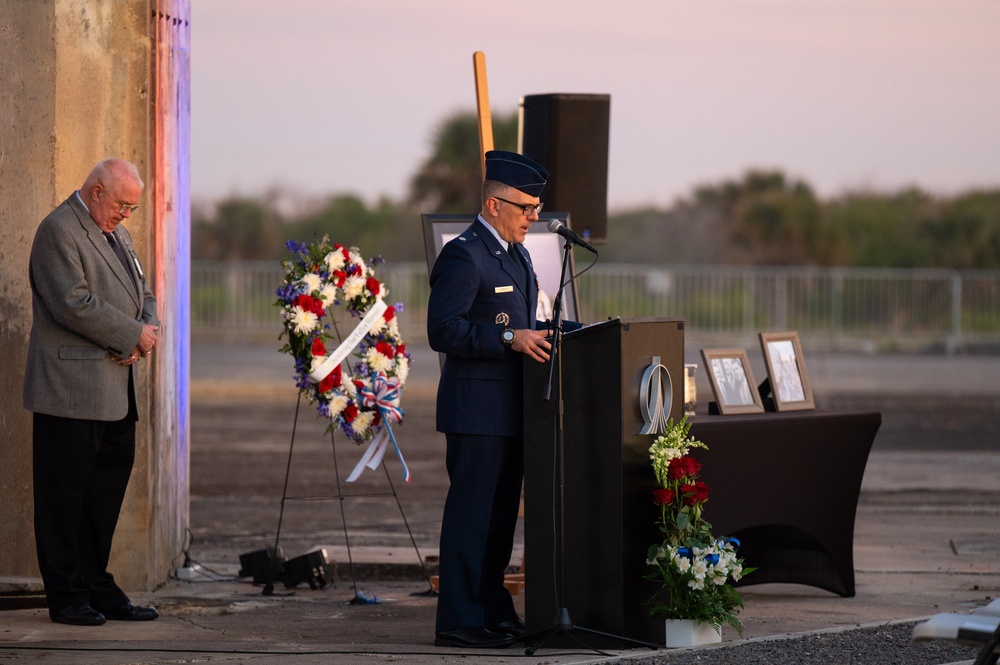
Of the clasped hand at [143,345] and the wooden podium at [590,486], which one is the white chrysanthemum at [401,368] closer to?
the clasped hand at [143,345]

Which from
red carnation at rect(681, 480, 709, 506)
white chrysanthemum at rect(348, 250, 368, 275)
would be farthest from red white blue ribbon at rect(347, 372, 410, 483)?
red carnation at rect(681, 480, 709, 506)

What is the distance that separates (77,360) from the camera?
664 cm

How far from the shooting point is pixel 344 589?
8156 mm

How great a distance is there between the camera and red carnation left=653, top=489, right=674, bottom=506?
621cm

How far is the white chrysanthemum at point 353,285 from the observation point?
769cm

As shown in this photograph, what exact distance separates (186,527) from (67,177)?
204cm

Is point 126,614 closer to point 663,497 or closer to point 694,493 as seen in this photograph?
point 663,497

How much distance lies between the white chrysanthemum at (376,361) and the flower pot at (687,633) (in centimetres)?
224

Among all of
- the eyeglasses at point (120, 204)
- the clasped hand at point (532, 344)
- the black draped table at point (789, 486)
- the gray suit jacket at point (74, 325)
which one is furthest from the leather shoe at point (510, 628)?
the eyeglasses at point (120, 204)

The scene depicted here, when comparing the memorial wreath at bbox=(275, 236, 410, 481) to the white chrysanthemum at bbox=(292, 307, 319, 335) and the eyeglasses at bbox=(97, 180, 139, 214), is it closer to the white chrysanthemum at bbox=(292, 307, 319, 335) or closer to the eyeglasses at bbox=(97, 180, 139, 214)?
the white chrysanthemum at bbox=(292, 307, 319, 335)

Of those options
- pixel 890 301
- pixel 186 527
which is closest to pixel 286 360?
pixel 890 301

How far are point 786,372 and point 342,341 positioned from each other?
2302 mm

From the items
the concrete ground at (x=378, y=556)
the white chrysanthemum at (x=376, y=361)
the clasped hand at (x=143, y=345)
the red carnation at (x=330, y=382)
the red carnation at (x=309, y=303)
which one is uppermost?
the red carnation at (x=309, y=303)

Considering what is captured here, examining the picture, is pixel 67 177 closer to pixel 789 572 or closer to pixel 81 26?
pixel 81 26
